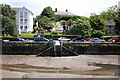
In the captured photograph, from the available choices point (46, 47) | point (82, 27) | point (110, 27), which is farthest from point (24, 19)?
point (46, 47)

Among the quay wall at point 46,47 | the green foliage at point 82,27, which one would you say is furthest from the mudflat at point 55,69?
the green foliage at point 82,27

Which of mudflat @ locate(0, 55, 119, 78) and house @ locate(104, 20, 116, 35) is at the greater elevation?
house @ locate(104, 20, 116, 35)

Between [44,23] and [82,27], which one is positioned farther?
[44,23]

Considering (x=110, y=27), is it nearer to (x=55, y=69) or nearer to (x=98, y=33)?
(x=98, y=33)

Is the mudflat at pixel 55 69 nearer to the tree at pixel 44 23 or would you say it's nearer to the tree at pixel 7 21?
the tree at pixel 7 21

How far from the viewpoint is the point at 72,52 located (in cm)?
1945

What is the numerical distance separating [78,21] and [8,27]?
1865 centimetres

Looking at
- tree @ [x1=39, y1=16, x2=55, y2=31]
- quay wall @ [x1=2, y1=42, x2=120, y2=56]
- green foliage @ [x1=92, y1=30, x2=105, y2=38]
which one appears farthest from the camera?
tree @ [x1=39, y1=16, x2=55, y2=31]

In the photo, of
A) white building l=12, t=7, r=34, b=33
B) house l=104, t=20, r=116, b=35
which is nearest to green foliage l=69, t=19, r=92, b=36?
white building l=12, t=7, r=34, b=33

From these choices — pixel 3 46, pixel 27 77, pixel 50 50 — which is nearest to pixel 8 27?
pixel 3 46

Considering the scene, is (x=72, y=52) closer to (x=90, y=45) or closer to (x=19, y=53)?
(x=90, y=45)

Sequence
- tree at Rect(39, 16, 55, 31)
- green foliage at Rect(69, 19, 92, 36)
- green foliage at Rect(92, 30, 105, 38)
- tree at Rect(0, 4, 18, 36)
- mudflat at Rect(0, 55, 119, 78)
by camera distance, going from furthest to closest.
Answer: tree at Rect(39, 16, 55, 31)
green foliage at Rect(92, 30, 105, 38)
green foliage at Rect(69, 19, 92, 36)
tree at Rect(0, 4, 18, 36)
mudflat at Rect(0, 55, 119, 78)

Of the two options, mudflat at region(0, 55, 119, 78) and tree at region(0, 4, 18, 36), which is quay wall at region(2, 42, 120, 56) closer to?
mudflat at region(0, 55, 119, 78)

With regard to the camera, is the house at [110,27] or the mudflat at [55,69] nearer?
the mudflat at [55,69]
